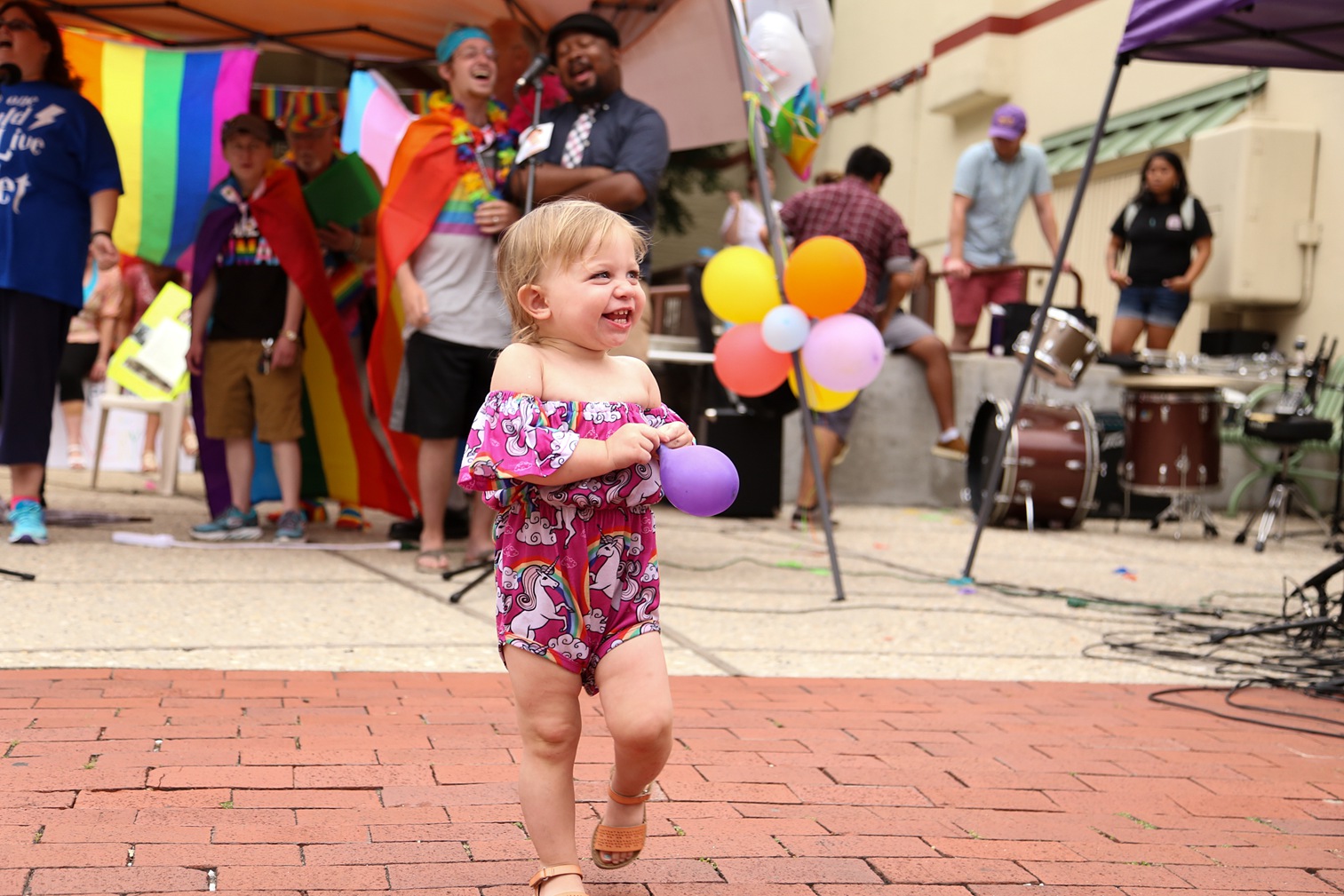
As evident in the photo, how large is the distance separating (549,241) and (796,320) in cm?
362

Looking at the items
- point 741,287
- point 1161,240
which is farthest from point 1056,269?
point 1161,240

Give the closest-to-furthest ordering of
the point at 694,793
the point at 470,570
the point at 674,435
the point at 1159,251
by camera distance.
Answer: the point at 674,435
the point at 694,793
the point at 470,570
the point at 1159,251

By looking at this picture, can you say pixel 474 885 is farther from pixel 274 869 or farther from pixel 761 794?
pixel 761 794

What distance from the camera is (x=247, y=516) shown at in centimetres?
719

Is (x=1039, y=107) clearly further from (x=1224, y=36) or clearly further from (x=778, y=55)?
(x=778, y=55)

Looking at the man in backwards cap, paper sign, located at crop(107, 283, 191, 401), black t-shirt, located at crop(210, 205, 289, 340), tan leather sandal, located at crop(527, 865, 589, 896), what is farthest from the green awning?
tan leather sandal, located at crop(527, 865, 589, 896)

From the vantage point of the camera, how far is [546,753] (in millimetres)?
2592

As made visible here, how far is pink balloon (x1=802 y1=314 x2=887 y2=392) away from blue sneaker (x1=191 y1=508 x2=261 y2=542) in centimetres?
289

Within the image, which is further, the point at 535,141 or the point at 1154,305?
the point at 1154,305

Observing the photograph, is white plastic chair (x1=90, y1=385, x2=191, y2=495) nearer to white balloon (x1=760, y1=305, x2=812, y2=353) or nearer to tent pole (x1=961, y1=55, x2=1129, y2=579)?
white balloon (x1=760, y1=305, x2=812, y2=353)

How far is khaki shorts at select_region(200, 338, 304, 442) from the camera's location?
694cm

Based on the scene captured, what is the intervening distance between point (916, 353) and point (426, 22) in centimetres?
443

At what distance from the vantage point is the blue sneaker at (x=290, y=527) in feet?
23.1

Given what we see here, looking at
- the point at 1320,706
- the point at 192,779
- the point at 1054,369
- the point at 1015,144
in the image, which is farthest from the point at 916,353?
the point at 192,779
